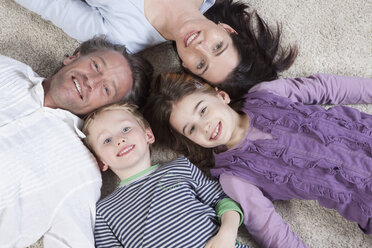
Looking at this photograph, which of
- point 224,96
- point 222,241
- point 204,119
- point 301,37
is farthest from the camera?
point 301,37

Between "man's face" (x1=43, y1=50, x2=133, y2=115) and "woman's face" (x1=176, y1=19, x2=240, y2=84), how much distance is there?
23 centimetres

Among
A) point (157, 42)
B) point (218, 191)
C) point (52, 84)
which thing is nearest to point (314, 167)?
point (218, 191)

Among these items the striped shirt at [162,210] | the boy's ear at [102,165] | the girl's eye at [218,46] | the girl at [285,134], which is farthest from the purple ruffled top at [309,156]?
the boy's ear at [102,165]

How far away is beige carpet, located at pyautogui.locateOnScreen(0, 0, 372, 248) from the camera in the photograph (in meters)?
1.37

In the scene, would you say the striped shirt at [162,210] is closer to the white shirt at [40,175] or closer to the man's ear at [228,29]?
the white shirt at [40,175]

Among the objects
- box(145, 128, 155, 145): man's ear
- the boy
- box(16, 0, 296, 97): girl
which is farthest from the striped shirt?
box(16, 0, 296, 97): girl

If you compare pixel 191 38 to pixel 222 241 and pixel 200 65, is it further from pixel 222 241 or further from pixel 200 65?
pixel 222 241

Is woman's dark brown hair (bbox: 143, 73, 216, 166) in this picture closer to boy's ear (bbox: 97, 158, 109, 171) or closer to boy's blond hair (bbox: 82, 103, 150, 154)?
boy's blond hair (bbox: 82, 103, 150, 154)

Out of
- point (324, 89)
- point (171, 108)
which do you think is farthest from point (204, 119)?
point (324, 89)

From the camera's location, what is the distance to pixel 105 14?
1.32m

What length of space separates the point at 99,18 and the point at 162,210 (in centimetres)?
74

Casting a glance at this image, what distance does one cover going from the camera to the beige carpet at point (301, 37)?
137cm

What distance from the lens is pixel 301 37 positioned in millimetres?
1414

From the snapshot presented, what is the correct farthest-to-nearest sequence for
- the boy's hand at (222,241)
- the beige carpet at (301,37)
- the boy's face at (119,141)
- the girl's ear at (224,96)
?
the beige carpet at (301,37)
the girl's ear at (224,96)
the boy's face at (119,141)
the boy's hand at (222,241)
